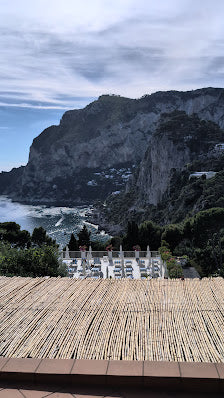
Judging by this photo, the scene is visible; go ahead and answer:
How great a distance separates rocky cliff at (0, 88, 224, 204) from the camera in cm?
15738

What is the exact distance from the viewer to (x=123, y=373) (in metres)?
3.09

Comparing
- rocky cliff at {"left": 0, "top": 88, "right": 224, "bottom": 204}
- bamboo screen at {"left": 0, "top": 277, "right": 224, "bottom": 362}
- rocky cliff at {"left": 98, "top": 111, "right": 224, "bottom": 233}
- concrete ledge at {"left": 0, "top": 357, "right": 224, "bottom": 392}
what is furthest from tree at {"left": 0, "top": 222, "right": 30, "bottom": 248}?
rocky cliff at {"left": 0, "top": 88, "right": 224, "bottom": 204}

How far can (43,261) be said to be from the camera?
1286 centimetres

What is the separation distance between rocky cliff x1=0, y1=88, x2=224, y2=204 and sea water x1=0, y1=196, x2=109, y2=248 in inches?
1076

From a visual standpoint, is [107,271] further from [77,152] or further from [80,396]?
[77,152]

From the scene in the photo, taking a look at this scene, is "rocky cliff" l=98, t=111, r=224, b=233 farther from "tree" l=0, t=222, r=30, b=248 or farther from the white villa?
the white villa

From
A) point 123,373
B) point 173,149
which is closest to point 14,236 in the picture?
point 123,373

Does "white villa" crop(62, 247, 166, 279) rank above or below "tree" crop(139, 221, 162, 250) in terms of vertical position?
above

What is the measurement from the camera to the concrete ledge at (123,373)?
3.00m

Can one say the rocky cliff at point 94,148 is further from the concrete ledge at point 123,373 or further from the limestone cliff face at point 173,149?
the concrete ledge at point 123,373

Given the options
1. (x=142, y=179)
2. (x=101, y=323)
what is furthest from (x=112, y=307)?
(x=142, y=179)

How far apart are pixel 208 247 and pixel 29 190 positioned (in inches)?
5836

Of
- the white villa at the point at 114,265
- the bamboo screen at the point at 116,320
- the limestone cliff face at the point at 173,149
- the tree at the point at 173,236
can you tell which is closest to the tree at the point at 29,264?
the white villa at the point at 114,265

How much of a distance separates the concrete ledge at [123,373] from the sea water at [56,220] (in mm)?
67956
